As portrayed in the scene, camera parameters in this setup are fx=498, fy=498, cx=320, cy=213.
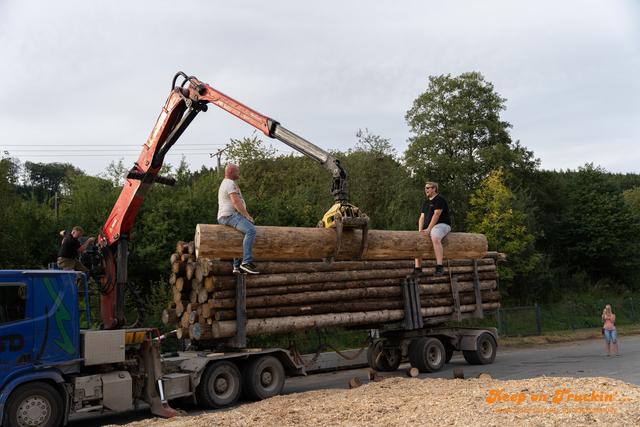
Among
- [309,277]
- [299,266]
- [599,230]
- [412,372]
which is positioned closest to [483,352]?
[412,372]

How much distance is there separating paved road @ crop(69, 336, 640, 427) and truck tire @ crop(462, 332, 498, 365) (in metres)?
0.24

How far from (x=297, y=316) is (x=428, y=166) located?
26728 mm

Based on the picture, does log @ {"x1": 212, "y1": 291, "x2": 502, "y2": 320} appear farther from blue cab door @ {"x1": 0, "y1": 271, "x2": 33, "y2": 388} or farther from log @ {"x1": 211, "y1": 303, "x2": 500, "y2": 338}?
blue cab door @ {"x1": 0, "y1": 271, "x2": 33, "y2": 388}

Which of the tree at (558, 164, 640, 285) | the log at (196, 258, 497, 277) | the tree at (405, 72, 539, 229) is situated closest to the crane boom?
the log at (196, 258, 497, 277)

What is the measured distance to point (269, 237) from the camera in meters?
7.20

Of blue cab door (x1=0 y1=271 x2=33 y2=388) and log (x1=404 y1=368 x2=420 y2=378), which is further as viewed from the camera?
log (x1=404 y1=368 x2=420 y2=378)

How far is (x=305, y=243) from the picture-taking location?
24.1 feet

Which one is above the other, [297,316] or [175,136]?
[175,136]

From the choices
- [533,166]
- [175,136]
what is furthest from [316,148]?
[533,166]

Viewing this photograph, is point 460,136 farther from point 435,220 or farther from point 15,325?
point 15,325

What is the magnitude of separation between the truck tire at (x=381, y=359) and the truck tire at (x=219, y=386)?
5.32 metres

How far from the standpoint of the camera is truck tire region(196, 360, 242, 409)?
9.79 m

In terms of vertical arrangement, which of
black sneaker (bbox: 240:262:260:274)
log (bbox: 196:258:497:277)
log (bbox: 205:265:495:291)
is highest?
log (bbox: 196:258:497:277)

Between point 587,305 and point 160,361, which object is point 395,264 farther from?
point 587,305
